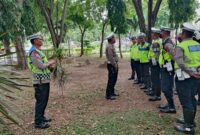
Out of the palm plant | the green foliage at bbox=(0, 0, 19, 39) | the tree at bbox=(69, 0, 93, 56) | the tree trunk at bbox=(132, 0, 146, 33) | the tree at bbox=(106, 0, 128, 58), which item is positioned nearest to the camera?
the palm plant

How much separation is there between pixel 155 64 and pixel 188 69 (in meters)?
2.38

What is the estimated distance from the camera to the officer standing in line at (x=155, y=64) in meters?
7.07

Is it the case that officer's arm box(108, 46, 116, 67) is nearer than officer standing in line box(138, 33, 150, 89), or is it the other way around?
officer's arm box(108, 46, 116, 67)

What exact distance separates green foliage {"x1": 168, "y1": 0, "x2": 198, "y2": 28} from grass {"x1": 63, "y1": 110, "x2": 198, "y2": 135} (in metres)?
11.1

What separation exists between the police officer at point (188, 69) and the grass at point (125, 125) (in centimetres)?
43

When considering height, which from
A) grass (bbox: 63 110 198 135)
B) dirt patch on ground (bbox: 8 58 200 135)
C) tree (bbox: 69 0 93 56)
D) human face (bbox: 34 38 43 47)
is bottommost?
grass (bbox: 63 110 198 135)

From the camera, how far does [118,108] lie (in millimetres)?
7094

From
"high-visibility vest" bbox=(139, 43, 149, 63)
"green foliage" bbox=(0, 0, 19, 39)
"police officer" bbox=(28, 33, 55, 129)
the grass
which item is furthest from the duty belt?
"green foliage" bbox=(0, 0, 19, 39)

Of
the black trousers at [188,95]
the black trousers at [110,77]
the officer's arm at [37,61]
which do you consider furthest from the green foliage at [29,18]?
the black trousers at [188,95]

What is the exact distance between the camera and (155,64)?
7363mm

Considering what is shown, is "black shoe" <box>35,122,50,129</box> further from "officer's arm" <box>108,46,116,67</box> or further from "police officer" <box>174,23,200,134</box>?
"officer's arm" <box>108,46,116,67</box>

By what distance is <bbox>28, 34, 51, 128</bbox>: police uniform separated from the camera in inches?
216

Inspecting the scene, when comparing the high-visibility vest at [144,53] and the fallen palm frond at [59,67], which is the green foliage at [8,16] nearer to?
the fallen palm frond at [59,67]

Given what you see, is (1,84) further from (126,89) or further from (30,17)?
(30,17)
